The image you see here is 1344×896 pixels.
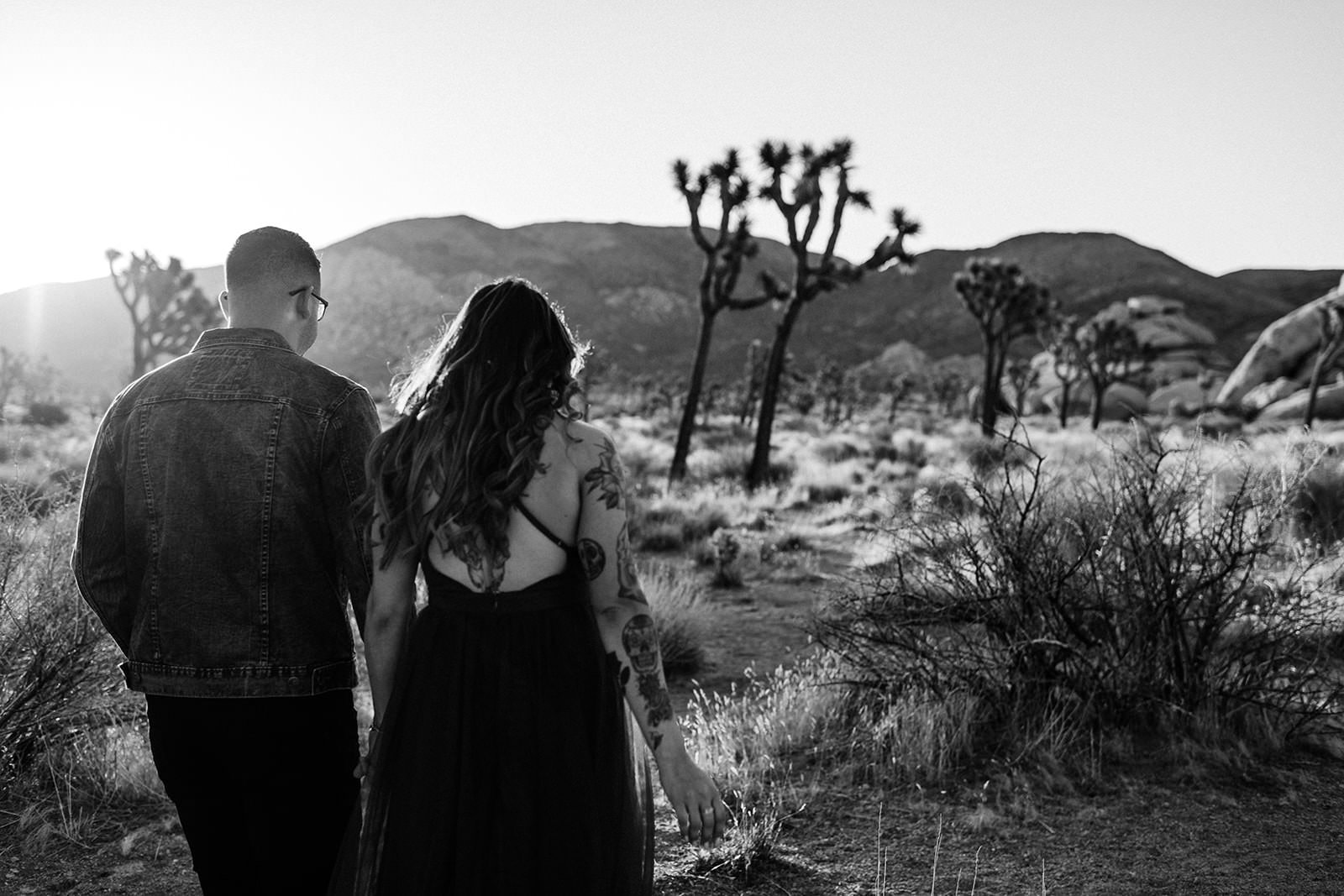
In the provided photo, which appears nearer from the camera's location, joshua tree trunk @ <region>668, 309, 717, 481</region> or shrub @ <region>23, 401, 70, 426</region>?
joshua tree trunk @ <region>668, 309, 717, 481</region>

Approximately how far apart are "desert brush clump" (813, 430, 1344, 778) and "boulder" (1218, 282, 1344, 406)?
43.8 meters

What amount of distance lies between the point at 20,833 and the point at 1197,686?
5.47 m

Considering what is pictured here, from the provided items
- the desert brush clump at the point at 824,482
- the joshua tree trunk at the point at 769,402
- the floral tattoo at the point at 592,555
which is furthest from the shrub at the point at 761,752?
the joshua tree trunk at the point at 769,402

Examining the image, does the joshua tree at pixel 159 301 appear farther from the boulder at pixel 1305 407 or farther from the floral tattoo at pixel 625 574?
the boulder at pixel 1305 407

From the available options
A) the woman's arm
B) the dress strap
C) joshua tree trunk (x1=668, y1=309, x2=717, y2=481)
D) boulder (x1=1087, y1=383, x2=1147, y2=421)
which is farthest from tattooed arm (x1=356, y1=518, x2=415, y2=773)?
boulder (x1=1087, y1=383, x2=1147, y2=421)

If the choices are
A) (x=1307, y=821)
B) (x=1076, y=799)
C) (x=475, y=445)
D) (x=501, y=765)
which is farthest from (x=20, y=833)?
(x=1307, y=821)

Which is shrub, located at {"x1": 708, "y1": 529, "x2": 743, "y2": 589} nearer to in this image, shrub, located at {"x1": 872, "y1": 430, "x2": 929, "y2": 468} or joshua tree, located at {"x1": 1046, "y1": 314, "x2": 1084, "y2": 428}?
shrub, located at {"x1": 872, "y1": 430, "x2": 929, "y2": 468}

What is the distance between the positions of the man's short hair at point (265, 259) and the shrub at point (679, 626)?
14.9 feet

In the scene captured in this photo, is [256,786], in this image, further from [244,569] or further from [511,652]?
[511,652]

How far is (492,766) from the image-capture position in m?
2.40

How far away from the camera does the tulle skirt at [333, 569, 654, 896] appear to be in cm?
236

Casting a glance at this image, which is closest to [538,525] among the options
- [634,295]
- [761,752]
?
[761,752]

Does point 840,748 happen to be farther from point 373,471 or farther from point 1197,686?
point 373,471

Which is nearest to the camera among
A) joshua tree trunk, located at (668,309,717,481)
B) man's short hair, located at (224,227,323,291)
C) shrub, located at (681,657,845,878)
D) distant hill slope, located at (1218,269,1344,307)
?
man's short hair, located at (224,227,323,291)
